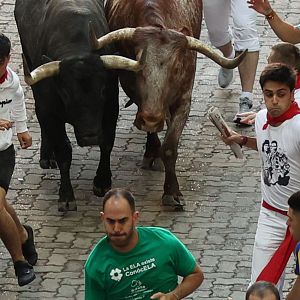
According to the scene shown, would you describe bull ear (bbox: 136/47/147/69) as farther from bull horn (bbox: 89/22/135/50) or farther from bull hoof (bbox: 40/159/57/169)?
bull hoof (bbox: 40/159/57/169)

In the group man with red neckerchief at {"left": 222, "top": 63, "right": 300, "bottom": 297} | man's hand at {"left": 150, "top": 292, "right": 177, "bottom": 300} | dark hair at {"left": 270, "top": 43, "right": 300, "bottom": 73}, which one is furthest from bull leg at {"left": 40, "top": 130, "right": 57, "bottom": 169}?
man's hand at {"left": 150, "top": 292, "right": 177, "bottom": 300}

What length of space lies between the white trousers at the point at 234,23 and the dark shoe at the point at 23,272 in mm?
4429

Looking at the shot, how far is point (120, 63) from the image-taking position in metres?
12.1

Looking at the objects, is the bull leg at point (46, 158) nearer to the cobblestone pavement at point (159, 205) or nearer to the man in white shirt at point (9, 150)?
the cobblestone pavement at point (159, 205)

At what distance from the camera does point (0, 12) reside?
17453 millimetres

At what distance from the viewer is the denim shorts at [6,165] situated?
1084cm

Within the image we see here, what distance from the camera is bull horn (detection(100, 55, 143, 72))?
1205cm

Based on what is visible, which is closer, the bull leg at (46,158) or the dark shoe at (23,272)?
the dark shoe at (23,272)

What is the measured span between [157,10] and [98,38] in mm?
642

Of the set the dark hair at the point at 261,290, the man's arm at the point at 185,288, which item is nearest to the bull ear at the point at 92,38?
the man's arm at the point at 185,288

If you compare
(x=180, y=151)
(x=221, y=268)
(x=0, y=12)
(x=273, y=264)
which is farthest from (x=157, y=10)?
(x=0, y=12)

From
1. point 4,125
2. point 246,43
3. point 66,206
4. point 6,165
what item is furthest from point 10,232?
point 246,43

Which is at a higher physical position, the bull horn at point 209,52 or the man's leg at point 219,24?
the bull horn at point 209,52

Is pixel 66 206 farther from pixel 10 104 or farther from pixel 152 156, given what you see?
pixel 10 104
